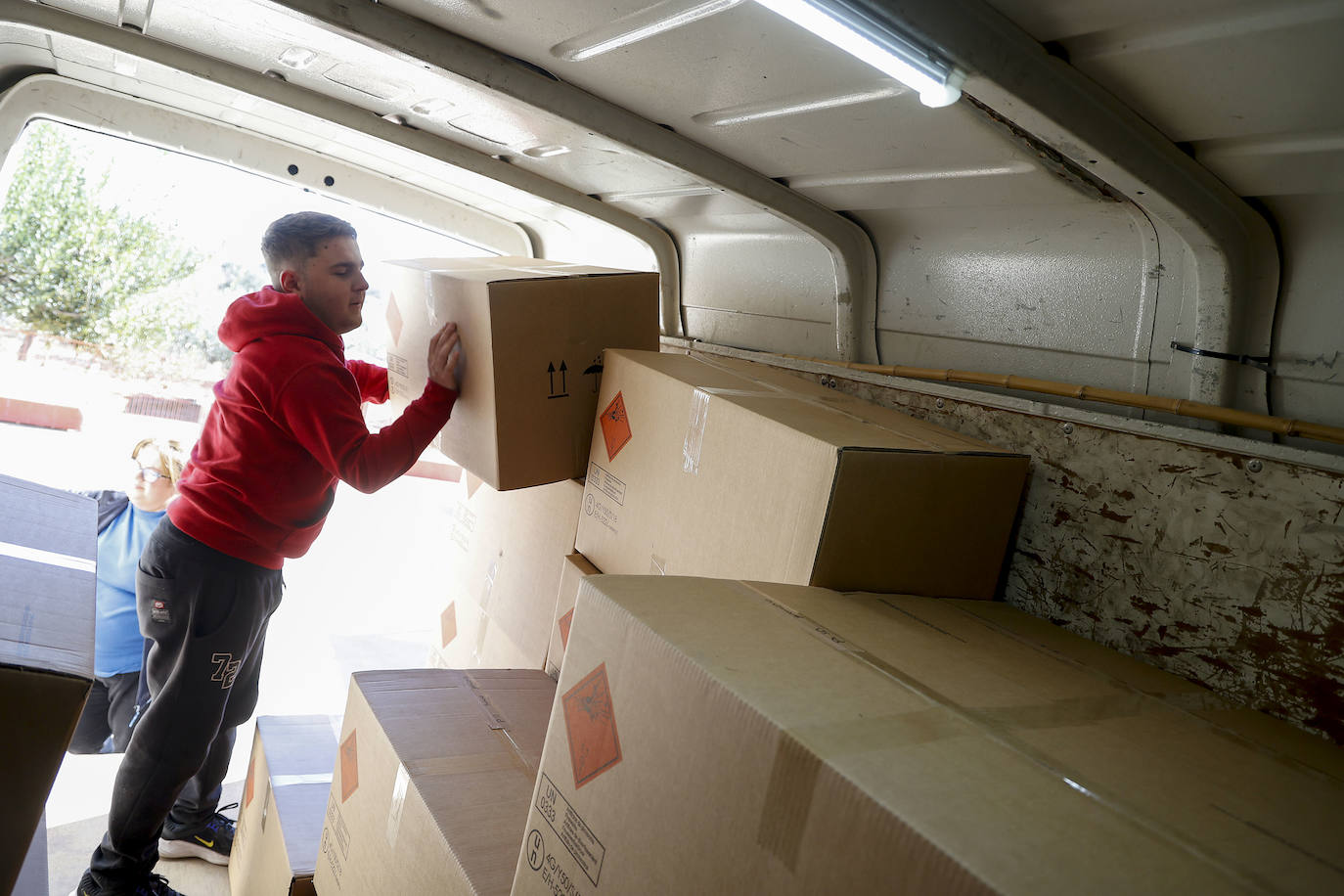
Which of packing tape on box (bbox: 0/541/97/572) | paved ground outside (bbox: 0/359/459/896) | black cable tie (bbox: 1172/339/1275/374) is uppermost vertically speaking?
black cable tie (bbox: 1172/339/1275/374)

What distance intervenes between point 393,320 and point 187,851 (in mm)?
1408

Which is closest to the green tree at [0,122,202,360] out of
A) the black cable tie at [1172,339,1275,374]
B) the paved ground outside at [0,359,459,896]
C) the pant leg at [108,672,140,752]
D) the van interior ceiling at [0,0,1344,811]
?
the paved ground outside at [0,359,459,896]

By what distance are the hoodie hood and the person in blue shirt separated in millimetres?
840

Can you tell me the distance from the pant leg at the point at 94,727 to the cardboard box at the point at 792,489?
172 centimetres

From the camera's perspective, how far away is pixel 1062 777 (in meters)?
0.72

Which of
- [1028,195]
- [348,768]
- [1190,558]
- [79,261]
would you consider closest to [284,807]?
[348,768]

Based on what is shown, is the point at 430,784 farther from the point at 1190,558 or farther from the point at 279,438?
the point at 1190,558

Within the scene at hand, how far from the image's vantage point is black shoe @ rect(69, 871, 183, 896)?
1733 millimetres

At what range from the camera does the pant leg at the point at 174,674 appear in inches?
68.3

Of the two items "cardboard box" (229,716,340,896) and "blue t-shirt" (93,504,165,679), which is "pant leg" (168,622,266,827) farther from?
"blue t-shirt" (93,504,165,679)

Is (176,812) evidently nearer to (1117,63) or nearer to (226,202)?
(1117,63)

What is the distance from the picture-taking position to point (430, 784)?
1.29 metres

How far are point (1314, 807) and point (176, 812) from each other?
2.31 m

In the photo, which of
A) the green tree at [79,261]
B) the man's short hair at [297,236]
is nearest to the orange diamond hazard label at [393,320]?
the man's short hair at [297,236]
